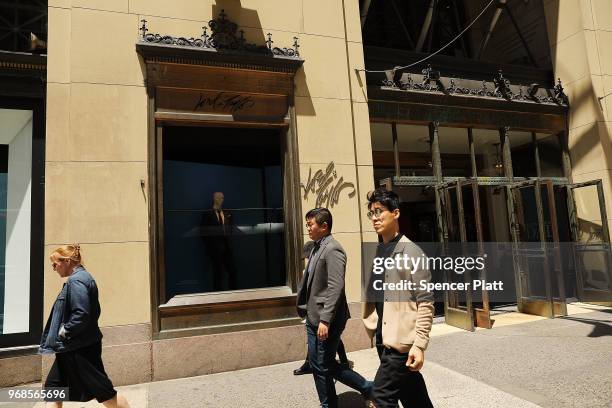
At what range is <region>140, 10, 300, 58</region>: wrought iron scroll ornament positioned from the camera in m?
5.94

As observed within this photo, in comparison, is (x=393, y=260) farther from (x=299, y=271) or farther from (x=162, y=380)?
(x=162, y=380)

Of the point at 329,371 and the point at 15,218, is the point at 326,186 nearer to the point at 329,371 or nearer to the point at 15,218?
the point at 329,371

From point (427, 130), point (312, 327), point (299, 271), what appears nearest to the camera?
point (312, 327)

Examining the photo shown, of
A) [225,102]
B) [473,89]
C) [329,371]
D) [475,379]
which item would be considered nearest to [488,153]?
[473,89]

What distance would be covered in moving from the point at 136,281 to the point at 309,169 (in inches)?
119

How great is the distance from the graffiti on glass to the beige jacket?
171 inches

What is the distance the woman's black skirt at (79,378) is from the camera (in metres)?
3.53

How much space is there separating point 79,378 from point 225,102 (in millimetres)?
4240

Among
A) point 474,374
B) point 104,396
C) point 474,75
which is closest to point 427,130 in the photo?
point 474,75

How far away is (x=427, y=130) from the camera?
8.45m

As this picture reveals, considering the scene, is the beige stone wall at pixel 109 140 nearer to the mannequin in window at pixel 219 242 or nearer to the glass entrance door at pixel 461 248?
the mannequin in window at pixel 219 242

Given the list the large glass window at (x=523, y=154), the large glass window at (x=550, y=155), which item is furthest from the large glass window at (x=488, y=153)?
the large glass window at (x=550, y=155)

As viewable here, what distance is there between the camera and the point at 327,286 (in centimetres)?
386

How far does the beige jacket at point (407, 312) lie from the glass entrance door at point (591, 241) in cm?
806
